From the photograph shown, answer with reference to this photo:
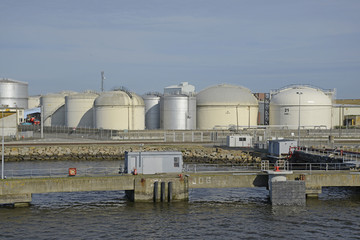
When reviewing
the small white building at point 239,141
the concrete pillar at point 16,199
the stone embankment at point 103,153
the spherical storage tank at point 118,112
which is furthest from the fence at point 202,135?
the concrete pillar at point 16,199

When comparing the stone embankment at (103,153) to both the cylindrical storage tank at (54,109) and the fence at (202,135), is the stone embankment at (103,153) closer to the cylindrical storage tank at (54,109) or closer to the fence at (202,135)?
the fence at (202,135)

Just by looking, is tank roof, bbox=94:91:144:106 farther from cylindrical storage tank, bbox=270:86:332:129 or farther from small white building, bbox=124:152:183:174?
small white building, bbox=124:152:183:174

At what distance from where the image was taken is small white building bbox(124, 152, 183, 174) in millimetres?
43312

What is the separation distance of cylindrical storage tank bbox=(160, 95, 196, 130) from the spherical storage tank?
701 centimetres

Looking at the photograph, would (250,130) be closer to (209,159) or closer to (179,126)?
(179,126)

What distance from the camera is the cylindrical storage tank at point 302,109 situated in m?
102

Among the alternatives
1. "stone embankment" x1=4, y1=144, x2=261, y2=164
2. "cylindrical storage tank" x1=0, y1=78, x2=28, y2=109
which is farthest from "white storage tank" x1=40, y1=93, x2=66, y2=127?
"stone embankment" x1=4, y1=144, x2=261, y2=164

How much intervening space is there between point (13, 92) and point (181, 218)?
93.1m

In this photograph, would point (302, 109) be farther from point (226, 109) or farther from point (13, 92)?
point (13, 92)

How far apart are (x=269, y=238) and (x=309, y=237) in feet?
9.17

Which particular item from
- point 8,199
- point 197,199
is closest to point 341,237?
point 197,199

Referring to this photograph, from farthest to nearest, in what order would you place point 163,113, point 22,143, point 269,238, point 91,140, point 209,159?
point 163,113 → point 91,140 → point 22,143 → point 209,159 → point 269,238

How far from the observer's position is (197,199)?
145 feet

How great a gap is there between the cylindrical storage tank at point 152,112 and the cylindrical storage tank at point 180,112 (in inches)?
216
